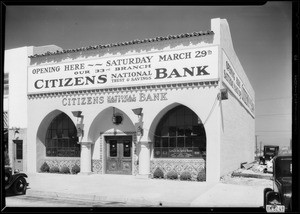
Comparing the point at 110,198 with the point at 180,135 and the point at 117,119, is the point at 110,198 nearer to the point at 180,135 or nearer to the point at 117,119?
the point at 180,135

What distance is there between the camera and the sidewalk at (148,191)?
33.6 feet

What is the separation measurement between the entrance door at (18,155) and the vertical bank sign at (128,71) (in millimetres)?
3015

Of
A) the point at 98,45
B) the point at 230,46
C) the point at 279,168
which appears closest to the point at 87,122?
the point at 98,45

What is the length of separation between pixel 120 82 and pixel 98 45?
218 cm

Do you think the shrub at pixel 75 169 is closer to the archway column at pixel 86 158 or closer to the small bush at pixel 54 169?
the archway column at pixel 86 158

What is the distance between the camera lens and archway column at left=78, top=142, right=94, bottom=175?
16.9m

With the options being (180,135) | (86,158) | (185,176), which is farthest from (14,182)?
(180,135)

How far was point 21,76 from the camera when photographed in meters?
18.5

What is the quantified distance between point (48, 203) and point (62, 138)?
27.2 ft

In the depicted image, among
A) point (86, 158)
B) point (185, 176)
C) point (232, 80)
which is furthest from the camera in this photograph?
point (232, 80)

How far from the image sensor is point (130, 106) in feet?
52.4

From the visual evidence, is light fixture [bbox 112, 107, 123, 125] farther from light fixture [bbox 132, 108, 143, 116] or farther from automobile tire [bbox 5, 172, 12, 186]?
automobile tire [bbox 5, 172, 12, 186]

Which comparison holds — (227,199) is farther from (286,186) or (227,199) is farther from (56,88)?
(56,88)

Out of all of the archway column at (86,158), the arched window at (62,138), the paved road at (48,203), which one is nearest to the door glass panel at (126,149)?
the archway column at (86,158)
